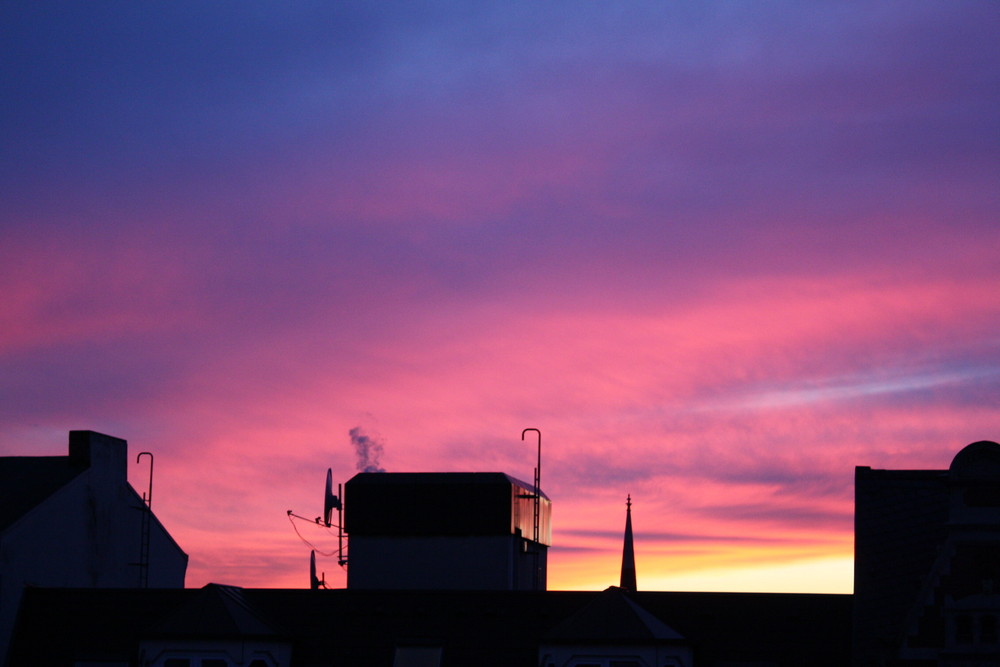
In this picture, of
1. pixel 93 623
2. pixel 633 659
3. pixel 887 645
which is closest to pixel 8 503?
pixel 93 623

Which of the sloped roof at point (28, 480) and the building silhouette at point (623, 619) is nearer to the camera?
the building silhouette at point (623, 619)

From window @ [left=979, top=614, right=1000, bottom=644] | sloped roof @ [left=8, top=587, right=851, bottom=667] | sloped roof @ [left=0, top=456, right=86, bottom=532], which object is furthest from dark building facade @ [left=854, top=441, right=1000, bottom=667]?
sloped roof @ [left=0, top=456, right=86, bottom=532]

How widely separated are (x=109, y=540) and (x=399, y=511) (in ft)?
44.0

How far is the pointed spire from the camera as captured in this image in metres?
114

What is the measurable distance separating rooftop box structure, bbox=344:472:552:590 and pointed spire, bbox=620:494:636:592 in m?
52.4

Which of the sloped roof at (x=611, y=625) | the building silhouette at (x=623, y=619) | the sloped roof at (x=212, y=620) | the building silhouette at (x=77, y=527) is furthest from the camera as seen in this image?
the building silhouette at (x=77, y=527)

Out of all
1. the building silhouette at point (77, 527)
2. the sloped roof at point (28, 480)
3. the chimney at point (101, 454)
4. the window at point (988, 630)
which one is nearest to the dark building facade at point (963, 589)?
the window at point (988, 630)

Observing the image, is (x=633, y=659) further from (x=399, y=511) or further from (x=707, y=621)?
(x=399, y=511)

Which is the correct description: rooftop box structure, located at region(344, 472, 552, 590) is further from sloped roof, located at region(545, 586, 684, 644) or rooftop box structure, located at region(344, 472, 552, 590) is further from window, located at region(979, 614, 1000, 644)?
window, located at region(979, 614, 1000, 644)

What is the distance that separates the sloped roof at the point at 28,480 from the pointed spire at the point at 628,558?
6018cm

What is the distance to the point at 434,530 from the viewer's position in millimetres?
61531

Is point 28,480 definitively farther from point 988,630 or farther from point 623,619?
point 988,630

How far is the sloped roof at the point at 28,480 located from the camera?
56531mm

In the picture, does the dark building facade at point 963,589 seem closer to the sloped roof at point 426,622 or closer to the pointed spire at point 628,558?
the sloped roof at point 426,622
